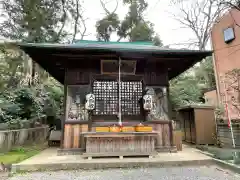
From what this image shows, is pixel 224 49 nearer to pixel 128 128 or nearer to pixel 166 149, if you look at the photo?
pixel 166 149

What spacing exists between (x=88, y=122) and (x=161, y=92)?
8.08ft

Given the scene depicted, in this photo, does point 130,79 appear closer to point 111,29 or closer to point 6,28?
point 6,28

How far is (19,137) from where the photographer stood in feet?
20.5

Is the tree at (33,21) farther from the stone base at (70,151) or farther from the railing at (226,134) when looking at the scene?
the railing at (226,134)

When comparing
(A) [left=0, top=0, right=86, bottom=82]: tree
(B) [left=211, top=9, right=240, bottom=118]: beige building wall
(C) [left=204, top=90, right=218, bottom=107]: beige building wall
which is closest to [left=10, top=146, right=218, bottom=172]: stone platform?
(B) [left=211, top=9, right=240, bottom=118]: beige building wall

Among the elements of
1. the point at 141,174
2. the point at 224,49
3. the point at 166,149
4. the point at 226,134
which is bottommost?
the point at 141,174

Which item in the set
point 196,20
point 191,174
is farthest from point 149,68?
point 196,20

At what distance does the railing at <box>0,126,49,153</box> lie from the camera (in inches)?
212

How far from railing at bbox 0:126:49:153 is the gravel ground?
2696 mm

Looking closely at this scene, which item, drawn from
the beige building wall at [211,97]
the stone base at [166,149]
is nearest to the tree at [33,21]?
the stone base at [166,149]

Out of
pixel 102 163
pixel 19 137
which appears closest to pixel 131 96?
pixel 102 163

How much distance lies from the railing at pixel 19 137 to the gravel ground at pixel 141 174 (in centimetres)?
270

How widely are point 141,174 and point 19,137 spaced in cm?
514

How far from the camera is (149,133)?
4367mm
